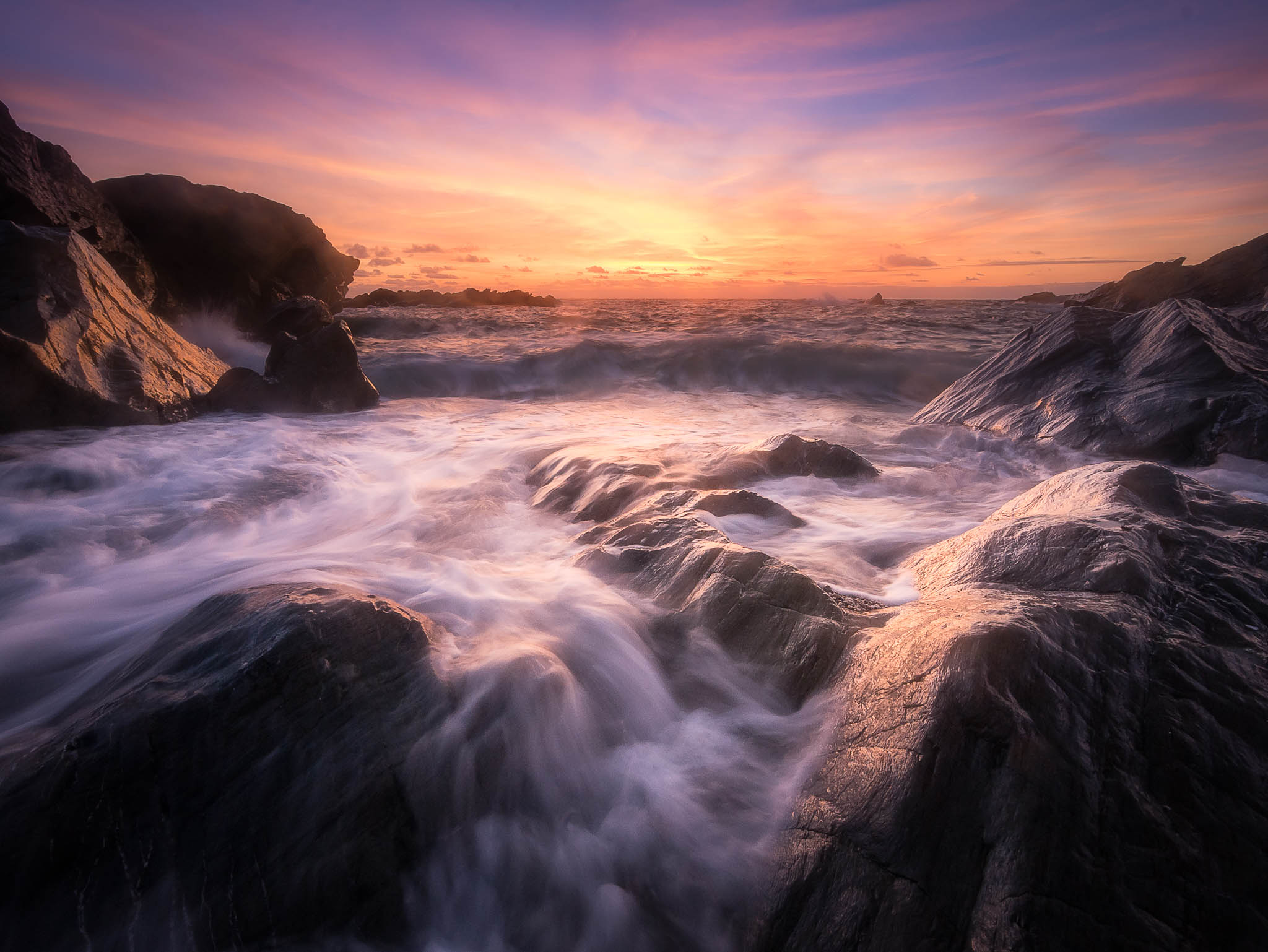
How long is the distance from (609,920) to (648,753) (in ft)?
1.90

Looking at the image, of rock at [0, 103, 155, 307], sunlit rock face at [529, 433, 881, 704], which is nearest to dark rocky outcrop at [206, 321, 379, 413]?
rock at [0, 103, 155, 307]

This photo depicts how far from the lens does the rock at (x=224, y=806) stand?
162cm

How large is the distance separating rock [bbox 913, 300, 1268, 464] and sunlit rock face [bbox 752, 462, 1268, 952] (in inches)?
164

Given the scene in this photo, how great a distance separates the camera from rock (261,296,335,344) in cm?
1190

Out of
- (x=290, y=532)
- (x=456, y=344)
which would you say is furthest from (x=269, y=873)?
(x=456, y=344)

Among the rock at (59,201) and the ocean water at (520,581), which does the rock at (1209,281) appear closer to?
the ocean water at (520,581)

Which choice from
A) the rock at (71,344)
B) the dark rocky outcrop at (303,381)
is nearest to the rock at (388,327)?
the dark rocky outcrop at (303,381)

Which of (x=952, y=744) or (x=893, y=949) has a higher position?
(x=952, y=744)

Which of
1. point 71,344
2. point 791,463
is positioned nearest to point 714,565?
point 791,463

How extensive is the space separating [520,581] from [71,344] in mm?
6210

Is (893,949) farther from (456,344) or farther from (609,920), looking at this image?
(456,344)

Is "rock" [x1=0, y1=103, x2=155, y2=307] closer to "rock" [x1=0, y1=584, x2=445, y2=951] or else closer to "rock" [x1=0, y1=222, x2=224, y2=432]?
"rock" [x1=0, y1=222, x2=224, y2=432]

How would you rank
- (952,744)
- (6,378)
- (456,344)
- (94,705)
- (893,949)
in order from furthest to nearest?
(456,344) → (6,378) → (94,705) → (952,744) → (893,949)

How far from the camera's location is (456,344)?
1809cm
